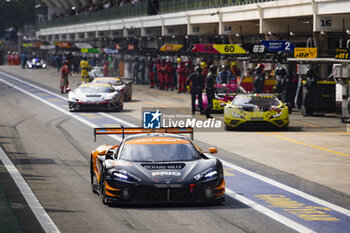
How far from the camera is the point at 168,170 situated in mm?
12078

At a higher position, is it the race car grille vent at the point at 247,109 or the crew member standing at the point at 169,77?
the race car grille vent at the point at 247,109

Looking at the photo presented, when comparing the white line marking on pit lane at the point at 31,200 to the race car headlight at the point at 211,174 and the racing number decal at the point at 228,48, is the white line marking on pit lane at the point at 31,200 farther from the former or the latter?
the racing number decal at the point at 228,48

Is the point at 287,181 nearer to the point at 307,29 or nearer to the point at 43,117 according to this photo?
the point at 43,117

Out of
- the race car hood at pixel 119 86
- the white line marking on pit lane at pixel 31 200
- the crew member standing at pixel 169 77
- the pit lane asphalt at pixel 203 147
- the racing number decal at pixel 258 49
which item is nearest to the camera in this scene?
the white line marking on pit lane at pixel 31 200

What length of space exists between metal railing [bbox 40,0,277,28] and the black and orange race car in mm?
30291

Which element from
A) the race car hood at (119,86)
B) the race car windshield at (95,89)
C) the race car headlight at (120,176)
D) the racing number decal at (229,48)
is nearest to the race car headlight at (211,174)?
the race car headlight at (120,176)

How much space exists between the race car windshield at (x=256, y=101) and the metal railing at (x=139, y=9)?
17.3 m

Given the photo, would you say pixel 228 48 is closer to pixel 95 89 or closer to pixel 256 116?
pixel 95 89

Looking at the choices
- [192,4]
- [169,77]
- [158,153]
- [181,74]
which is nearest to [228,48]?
[181,74]

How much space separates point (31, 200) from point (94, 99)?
66.0ft

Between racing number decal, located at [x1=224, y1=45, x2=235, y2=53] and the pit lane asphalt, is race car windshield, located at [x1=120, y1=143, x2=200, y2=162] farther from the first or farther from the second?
racing number decal, located at [x1=224, y1=45, x2=235, y2=53]

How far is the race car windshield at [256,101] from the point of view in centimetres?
2544

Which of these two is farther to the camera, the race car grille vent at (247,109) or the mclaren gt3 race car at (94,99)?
the mclaren gt3 race car at (94,99)

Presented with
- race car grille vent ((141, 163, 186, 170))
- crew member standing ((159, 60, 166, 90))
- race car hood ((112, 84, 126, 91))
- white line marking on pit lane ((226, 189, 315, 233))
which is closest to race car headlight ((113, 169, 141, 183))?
race car grille vent ((141, 163, 186, 170))
